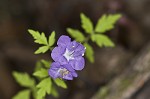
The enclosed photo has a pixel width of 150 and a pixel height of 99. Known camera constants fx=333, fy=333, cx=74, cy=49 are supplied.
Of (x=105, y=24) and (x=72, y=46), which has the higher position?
(x=105, y=24)

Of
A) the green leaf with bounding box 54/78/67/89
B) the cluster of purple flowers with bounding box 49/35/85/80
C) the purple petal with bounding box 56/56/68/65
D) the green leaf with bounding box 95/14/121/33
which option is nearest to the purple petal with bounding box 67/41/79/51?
the cluster of purple flowers with bounding box 49/35/85/80

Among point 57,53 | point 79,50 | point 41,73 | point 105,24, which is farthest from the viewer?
point 105,24

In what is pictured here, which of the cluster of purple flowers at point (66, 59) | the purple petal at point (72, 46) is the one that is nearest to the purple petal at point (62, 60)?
the cluster of purple flowers at point (66, 59)

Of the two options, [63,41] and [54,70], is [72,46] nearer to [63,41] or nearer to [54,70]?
[63,41]

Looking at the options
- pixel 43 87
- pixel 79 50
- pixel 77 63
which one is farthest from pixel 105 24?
pixel 43 87

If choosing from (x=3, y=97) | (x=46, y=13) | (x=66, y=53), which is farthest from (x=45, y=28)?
(x=66, y=53)

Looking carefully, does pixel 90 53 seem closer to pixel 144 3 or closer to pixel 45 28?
pixel 45 28

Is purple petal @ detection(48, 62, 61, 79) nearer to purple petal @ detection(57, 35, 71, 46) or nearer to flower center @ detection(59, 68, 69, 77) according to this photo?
flower center @ detection(59, 68, 69, 77)
